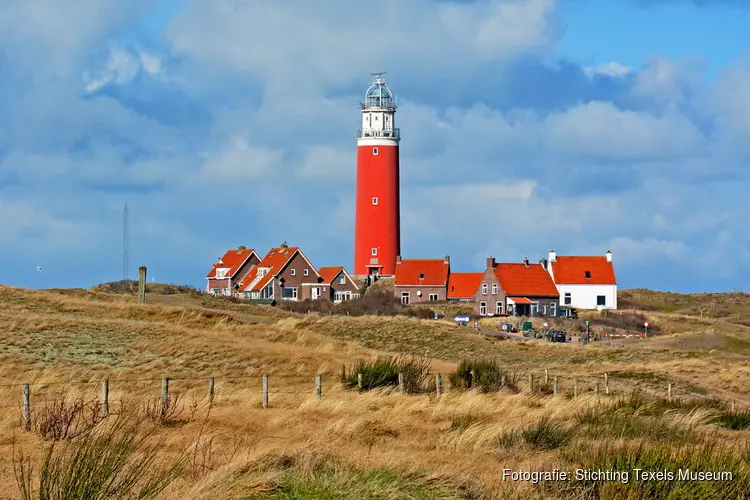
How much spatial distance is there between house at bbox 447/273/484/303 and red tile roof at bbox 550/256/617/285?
235 inches

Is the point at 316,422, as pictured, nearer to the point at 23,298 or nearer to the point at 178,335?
the point at 178,335

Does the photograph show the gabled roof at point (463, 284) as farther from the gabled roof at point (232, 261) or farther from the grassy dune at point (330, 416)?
the grassy dune at point (330, 416)

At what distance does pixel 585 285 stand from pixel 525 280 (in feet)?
17.9

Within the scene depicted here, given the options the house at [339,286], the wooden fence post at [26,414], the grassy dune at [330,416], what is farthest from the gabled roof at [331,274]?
the wooden fence post at [26,414]

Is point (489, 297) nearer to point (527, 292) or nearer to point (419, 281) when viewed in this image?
point (527, 292)

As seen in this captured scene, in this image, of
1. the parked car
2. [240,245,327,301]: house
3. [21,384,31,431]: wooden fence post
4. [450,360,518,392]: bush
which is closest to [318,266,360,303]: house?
[240,245,327,301]: house

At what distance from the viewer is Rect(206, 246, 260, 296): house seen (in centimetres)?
9419

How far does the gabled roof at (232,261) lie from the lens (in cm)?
9456

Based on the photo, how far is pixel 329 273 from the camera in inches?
3428

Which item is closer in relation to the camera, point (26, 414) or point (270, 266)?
point (26, 414)

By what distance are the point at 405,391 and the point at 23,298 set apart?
28.7 m

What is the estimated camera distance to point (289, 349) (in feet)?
126

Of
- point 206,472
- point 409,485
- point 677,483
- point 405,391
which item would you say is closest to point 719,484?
point 677,483

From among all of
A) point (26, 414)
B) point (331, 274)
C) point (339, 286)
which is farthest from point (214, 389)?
point (331, 274)
